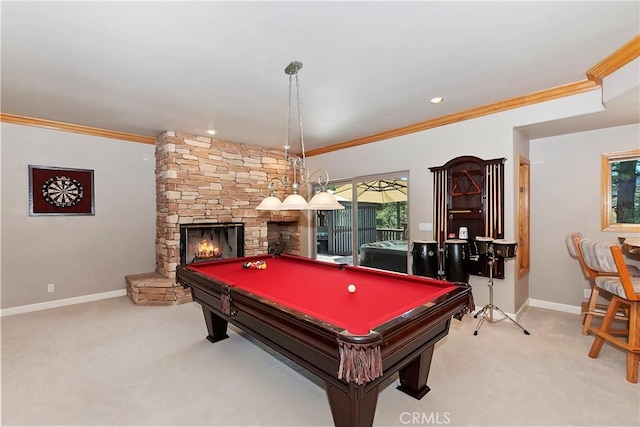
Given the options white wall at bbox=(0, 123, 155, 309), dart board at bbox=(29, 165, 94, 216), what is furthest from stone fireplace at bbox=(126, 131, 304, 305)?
dart board at bbox=(29, 165, 94, 216)

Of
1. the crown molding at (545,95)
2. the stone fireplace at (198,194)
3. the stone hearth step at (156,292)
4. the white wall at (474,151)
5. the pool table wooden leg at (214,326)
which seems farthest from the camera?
the stone fireplace at (198,194)

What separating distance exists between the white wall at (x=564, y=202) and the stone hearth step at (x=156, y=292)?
5349 mm

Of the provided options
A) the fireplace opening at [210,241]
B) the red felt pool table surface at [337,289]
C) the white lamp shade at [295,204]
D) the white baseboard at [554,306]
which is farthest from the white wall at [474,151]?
the fireplace opening at [210,241]

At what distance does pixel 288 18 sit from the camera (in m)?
2.05

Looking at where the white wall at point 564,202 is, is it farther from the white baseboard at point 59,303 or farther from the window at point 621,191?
the white baseboard at point 59,303

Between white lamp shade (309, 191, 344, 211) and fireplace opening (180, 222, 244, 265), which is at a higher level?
white lamp shade (309, 191, 344, 211)

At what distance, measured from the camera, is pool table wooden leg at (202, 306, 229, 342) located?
3.14 metres

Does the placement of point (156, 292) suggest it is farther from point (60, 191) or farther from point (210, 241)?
point (60, 191)

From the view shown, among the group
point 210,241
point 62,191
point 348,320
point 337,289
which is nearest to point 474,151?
point 337,289

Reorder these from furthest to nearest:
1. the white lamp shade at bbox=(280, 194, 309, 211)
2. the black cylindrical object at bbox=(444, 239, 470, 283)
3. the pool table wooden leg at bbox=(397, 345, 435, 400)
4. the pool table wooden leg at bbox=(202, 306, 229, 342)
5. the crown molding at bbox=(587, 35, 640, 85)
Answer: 1. the black cylindrical object at bbox=(444, 239, 470, 283)
2. the pool table wooden leg at bbox=(202, 306, 229, 342)
3. the white lamp shade at bbox=(280, 194, 309, 211)
4. the crown molding at bbox=(587, 35, 640, 85)
5. the pool table wooden leg at bbox=(397, 345, 435, 400)

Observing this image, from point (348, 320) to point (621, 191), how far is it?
4.35m

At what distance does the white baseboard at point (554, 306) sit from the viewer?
404cm

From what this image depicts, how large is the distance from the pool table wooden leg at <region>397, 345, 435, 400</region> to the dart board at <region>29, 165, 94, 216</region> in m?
5.02

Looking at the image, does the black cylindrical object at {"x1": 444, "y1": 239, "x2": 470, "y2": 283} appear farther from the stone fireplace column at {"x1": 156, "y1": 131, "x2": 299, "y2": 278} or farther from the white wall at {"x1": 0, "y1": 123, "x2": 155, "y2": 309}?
the white wall at {"x1": 0, "y1": 123, "x2": 155, "y2": 309}
